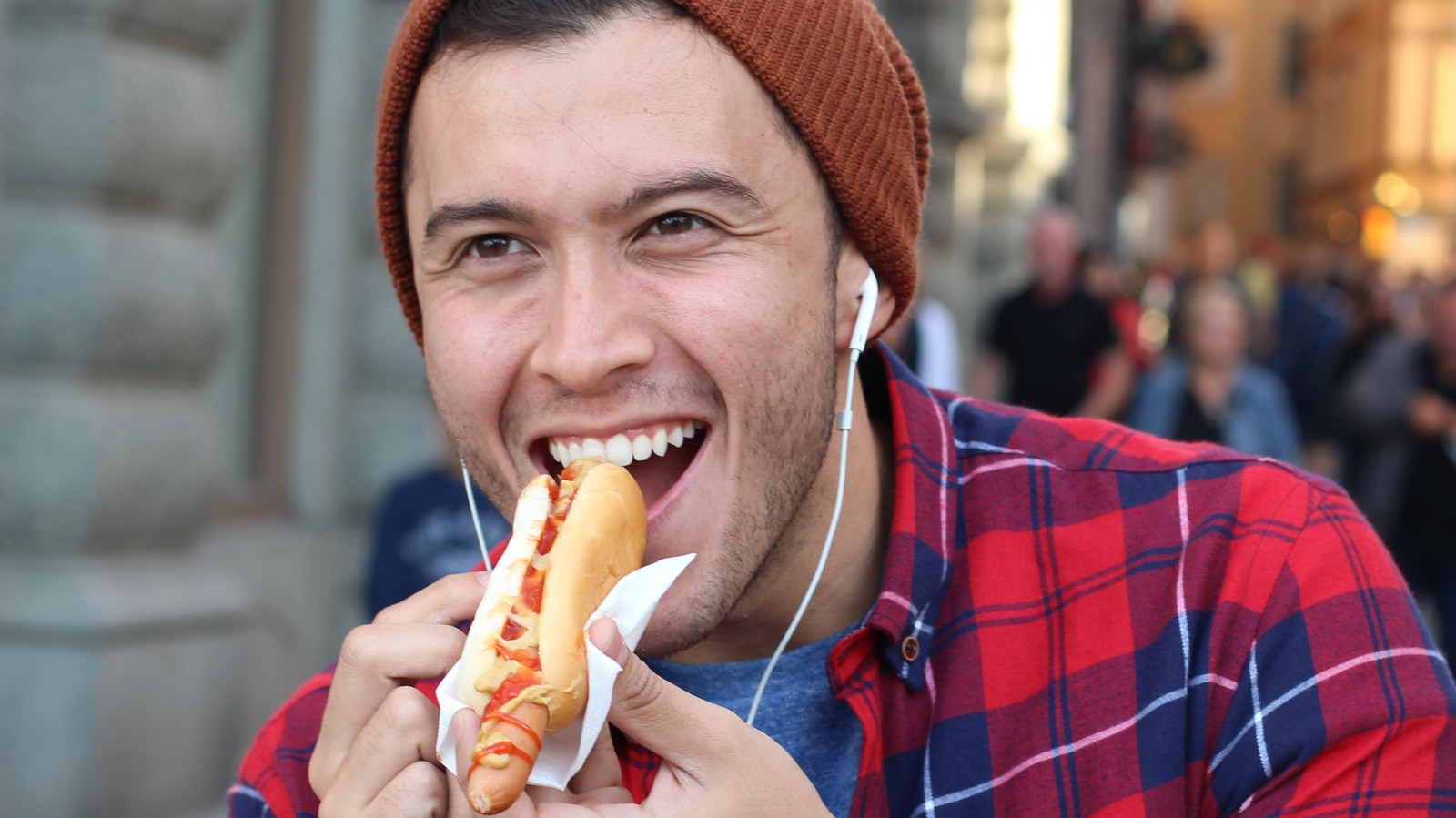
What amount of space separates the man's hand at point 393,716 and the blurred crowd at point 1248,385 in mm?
5659

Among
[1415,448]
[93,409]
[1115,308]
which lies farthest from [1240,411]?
[93,409]

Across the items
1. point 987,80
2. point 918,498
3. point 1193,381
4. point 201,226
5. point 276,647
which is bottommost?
point 276,647

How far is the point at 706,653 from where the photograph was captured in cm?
226

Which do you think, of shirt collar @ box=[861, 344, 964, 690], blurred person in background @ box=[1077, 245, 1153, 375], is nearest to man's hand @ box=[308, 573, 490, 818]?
shirt collar @ box=[861, 344, 964, 690]

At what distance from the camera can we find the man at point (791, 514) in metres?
1.83

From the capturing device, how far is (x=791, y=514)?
2096 mm

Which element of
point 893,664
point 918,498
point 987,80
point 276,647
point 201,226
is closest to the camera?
point 893,664

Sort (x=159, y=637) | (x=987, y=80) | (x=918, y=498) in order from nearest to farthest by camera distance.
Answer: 1. (x=918, y=498)
2. (x=159, y=637)
3. (x=987, y=80)

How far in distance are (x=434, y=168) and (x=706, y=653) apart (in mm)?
831

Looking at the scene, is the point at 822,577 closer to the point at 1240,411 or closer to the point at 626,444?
the point at 626,444

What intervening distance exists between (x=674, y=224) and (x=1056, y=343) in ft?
22.0

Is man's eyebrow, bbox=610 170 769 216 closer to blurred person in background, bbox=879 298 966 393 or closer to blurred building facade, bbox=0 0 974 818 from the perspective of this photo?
blurred building facade, bbox=0 0 974 818

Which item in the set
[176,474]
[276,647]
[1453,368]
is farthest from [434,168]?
[1453,368]

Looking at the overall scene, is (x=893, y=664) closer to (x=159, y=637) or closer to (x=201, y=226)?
(x=159, y=637)
